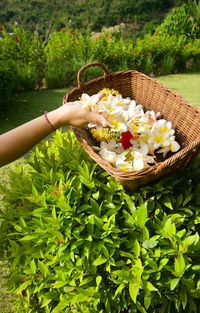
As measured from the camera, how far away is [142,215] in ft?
3.43

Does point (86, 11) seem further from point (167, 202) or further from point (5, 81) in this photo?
point (167, 202)

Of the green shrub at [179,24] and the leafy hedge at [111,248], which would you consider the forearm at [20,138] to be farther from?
the green shrub at [179,24]

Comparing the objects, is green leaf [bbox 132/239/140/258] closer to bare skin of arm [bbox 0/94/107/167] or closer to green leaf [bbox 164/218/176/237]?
green leaf [bbox 164/218/176/237]

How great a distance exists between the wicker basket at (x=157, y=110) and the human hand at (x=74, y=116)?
0.40 feet

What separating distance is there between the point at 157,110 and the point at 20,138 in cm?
119

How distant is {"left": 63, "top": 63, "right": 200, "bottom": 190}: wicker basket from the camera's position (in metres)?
1.08

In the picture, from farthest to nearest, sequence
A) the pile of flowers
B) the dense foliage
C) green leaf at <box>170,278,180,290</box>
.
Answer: the dense foliage < the pile of flowers < green leaf at <box>170,278,180,290</box>

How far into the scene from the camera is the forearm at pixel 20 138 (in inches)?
44.1

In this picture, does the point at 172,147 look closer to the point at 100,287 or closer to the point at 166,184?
the point at 166,184

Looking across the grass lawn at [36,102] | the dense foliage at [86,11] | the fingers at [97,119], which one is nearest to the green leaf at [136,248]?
the fingers at [97,119]

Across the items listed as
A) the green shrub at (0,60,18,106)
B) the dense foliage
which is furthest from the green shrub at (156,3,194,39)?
the dense foliage

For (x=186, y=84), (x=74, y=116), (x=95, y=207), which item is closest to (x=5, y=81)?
(x=74, y=116)

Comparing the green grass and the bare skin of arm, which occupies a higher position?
the bare skin of arm

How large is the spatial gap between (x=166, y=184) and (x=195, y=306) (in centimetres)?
57
